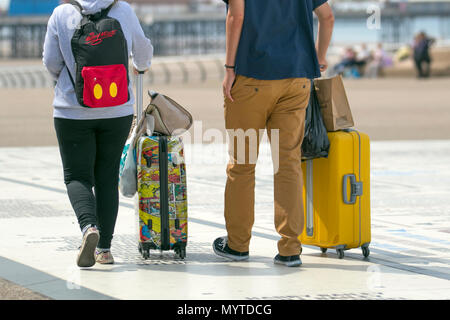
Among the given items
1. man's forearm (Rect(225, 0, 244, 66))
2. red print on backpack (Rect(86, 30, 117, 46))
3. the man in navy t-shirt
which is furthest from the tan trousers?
red print on backpack (Rect(86, 30, 117, 46))

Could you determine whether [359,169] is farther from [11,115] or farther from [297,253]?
[11,115]

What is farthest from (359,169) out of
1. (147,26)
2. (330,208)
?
(147,26)

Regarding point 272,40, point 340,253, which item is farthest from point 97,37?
point 340,253

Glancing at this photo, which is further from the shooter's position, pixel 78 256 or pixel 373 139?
pixel 373 139

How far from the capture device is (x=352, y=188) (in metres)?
6.05

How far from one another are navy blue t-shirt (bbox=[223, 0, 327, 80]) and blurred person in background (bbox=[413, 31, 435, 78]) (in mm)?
32038

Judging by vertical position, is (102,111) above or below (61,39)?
below

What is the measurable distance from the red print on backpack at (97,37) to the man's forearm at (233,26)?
627 millimetres

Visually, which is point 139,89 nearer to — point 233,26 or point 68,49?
point 68,49

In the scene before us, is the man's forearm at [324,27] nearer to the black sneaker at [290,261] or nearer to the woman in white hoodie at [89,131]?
the woman in white hoodie at [89,131]

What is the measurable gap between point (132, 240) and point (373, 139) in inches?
333

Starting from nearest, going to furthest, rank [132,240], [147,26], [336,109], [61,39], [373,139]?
[61,39], [336,109], [132,240], [373,139], [147,26]

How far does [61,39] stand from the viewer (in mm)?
5672

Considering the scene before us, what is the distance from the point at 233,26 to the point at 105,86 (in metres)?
0.77
